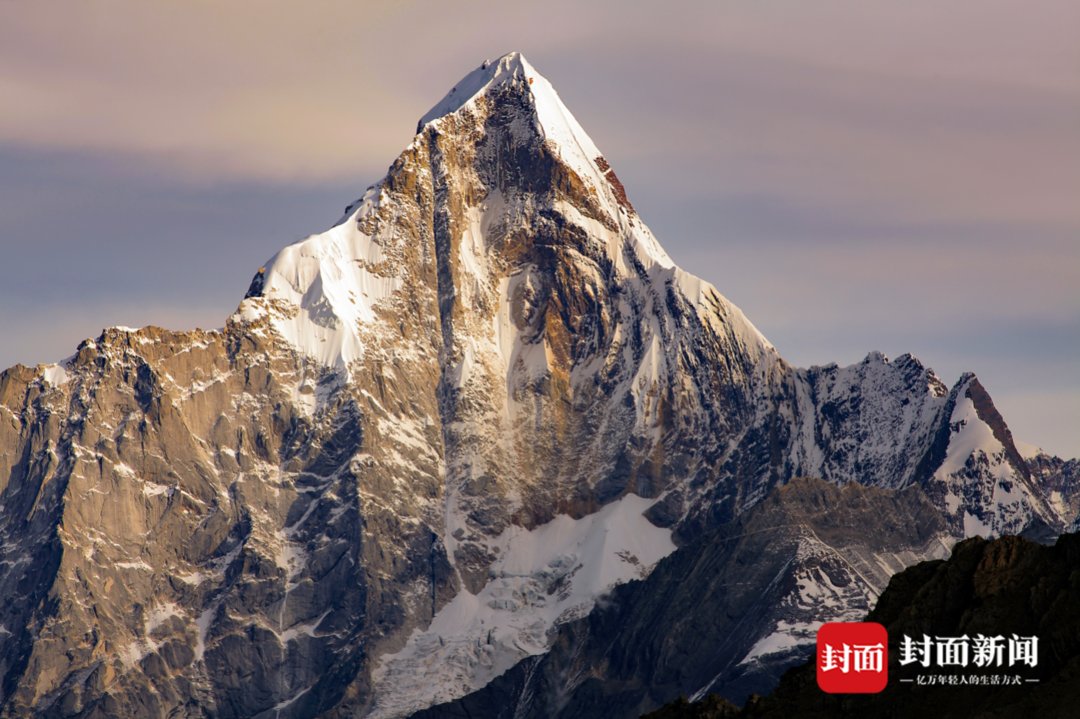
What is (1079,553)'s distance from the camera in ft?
655

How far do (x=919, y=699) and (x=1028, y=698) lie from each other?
957cm

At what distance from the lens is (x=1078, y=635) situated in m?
193

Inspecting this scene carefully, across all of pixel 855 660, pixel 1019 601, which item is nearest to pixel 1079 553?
pixel 1019 601

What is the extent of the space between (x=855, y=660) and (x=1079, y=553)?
57.8 ft

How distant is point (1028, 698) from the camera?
620 feet

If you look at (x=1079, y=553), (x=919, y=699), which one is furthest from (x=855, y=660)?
(x=1079, y=553)

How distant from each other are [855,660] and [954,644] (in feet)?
23.0

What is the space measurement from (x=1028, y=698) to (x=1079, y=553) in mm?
14916

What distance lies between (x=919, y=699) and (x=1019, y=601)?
1053 centimetres

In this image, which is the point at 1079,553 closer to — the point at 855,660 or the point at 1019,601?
the point at 1019,601

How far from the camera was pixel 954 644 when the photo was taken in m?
198

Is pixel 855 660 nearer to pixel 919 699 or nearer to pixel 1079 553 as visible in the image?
pixel 919 699

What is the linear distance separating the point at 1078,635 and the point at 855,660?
15772 mm

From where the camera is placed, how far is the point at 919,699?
196m
